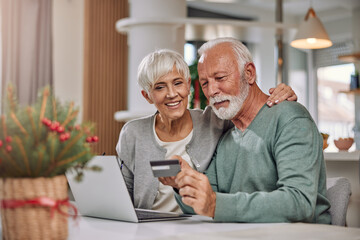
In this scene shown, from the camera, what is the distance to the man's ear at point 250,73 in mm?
1782

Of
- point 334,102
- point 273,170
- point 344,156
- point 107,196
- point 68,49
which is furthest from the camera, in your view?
point 334,102

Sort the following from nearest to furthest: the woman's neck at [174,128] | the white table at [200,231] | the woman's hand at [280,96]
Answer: the white table at [200,231] → the woman's hand at [280,96] → the woman's neck at [174,128]

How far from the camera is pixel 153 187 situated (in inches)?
74.3

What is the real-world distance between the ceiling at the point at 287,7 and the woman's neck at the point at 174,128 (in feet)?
17.0

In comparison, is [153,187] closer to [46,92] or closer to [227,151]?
[227,151]

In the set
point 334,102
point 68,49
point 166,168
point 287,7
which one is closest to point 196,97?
point 68,49

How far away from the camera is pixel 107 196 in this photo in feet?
4.65

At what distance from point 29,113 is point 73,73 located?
417cm

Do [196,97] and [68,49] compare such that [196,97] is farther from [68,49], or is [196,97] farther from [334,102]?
[334,102]

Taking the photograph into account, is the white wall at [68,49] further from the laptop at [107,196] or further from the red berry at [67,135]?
the red berry at [67,135]

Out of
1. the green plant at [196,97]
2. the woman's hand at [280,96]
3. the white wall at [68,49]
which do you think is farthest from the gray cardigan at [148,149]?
the white wall at [68,49]

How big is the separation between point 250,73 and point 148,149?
1.60ft

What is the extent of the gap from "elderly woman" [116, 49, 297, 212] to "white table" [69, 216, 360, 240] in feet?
1.73

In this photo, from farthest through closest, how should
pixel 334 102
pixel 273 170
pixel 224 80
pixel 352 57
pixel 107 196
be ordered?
pixel 334 102 → pixel 352 57 → pixel 224 80 → pixel 273 170 → pixel 107 196
